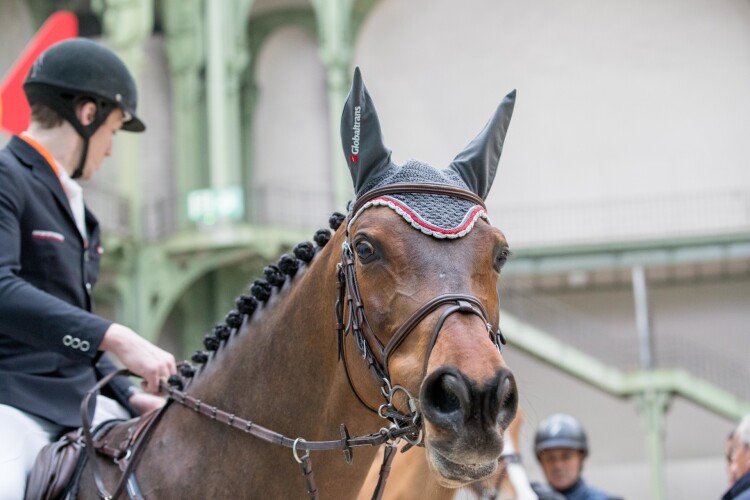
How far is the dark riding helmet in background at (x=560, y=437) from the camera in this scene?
23.9 feet

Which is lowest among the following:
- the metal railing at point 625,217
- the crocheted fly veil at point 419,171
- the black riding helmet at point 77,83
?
the crocheted fly veil at point 419,171

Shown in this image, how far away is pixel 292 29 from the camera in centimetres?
2139

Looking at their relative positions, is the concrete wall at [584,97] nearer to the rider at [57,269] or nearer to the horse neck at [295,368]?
the rider at [57,269]

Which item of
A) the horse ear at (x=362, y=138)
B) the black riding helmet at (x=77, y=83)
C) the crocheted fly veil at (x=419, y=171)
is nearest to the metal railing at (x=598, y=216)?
the black riding helmet at (x=77, y=83)

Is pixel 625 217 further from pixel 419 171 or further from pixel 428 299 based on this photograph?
pixel 428 299

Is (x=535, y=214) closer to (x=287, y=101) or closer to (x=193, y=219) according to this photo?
(x=287, y=101)

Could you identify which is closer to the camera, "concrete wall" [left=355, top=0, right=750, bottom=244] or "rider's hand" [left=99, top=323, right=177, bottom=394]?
"rider's hand" [left=99, top=323, right=177, bottom=394]

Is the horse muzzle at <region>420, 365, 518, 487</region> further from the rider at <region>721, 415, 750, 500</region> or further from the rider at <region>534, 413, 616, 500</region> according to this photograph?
the rider at <region>534, 413, 616, 500</region>

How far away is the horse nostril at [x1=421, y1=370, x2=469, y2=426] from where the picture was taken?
2.17m

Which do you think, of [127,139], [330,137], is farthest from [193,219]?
[330,137]

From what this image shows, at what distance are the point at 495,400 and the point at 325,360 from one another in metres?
0.66

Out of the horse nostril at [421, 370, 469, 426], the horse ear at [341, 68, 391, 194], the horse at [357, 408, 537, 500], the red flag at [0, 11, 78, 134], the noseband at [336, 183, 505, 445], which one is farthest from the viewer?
the red flag at [0, 11, 78, 134]

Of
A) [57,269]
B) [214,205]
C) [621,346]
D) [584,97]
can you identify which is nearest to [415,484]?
[57,269]

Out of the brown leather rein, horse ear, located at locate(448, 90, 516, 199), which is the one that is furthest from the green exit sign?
horse ear, located at locate(448, 90, 516, 199)
